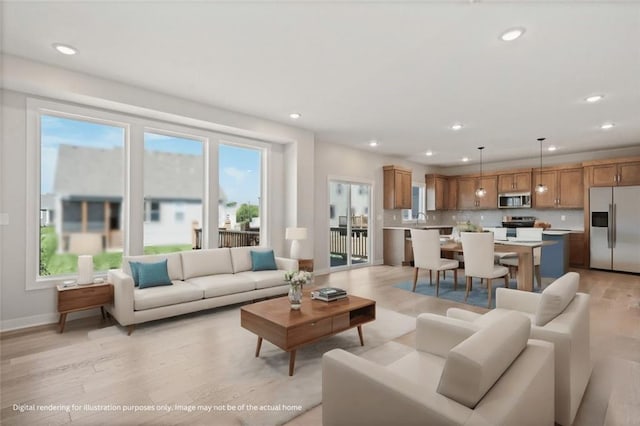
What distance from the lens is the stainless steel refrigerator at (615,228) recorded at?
638 centimetres

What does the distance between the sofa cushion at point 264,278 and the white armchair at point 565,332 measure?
8.84 ft

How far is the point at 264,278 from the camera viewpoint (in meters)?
4.50

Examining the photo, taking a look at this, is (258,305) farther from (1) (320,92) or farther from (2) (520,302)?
(1) (320,92)

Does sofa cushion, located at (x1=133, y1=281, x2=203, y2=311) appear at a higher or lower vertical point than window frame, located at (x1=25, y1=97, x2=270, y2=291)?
lower

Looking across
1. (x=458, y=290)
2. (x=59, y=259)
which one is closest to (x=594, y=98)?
(x=458, y=290)

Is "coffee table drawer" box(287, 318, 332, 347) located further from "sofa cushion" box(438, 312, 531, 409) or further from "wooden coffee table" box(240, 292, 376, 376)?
"sofa cushion" box(438, 312, 531, 409)

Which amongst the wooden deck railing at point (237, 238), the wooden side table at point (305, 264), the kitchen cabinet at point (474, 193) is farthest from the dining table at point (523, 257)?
the kitchen cabinet at point (474, 193)

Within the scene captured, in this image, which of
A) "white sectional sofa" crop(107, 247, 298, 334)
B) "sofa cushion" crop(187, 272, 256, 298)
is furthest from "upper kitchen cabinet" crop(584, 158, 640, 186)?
"sofa cushion" crop(187, 272, 256, 298)

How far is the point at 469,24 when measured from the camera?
101 inches

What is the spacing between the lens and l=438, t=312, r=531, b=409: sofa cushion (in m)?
1.17

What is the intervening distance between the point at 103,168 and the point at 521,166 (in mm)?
9163

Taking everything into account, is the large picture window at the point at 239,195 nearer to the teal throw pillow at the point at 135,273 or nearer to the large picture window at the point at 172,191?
the large picture window at the point at 172,191

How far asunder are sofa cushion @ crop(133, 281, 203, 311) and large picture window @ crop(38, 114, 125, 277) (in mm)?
977

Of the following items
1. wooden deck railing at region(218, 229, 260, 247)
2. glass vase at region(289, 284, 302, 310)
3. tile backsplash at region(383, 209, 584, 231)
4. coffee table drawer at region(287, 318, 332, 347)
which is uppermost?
tile backsplash at region(383, 209, 584, 231)
